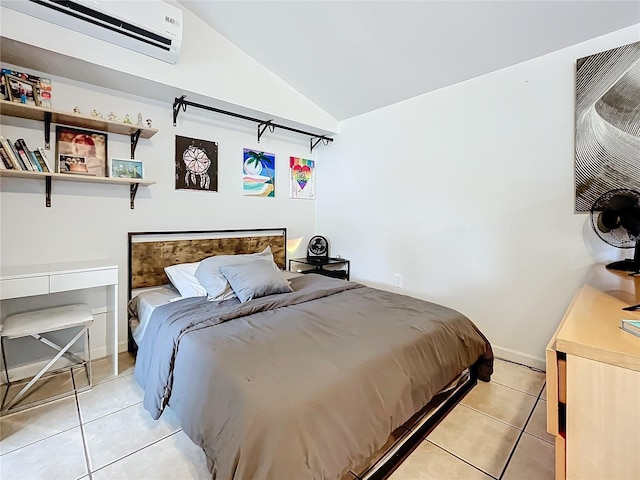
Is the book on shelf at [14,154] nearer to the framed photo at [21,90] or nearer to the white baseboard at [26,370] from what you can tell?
the framed photo at [21,90]

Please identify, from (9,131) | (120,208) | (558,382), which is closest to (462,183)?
(558,382)

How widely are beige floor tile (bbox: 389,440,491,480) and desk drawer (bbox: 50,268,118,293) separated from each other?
2.16 m

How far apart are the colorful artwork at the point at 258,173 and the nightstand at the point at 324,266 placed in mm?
904

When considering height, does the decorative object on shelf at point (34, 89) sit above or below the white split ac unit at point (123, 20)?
below

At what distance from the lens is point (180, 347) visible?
5.43 feet

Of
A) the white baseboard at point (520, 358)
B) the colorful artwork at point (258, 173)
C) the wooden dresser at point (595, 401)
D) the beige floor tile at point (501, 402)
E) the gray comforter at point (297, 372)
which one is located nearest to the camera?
the wooden dresser at point (595, 401)

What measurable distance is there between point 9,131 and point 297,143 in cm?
263

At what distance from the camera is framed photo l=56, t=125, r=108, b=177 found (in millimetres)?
2316

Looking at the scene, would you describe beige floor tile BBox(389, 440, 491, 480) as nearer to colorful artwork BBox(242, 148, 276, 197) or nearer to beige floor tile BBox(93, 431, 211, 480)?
beige floor tile BBox(93, 431, 211, 480)

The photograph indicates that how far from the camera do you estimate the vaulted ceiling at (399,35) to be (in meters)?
2.01

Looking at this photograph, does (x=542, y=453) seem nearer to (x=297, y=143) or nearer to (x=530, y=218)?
(x=530, y=218)

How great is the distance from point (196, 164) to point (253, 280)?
1.43 meters

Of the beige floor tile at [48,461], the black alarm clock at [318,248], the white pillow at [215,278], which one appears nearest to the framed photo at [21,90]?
Result: the white pillow at [215,278]

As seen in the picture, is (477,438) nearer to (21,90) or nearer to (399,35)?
(399,35)
